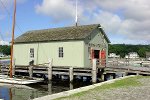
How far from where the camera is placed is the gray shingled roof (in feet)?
105

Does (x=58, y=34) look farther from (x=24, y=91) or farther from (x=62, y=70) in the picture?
(x=24, y=91)

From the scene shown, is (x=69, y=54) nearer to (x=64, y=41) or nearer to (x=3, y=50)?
(x=64, y=41)

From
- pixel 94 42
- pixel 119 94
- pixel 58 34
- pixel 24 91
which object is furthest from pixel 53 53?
pixel 119 94

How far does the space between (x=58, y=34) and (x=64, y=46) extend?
8.06 ft

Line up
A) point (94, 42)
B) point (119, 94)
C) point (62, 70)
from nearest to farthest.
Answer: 1. point (119, 94)
2. point (62, 70)
3. point (94, 42)

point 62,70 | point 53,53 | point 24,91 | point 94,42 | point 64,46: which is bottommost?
point 24,91

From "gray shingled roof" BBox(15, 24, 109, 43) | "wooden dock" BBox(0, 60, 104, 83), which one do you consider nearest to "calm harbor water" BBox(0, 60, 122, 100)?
"wooden dock" BBox(0, 60, 104, 83)

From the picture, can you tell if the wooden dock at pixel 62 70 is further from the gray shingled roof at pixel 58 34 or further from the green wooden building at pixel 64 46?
the gray shingled roof at pixel 58 34

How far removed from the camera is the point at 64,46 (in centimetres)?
3262

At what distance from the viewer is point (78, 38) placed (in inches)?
1227

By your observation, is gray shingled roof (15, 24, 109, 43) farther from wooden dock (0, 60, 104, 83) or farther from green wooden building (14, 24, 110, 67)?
wooden dock (0, 60, 104, 83)

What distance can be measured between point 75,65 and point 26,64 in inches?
329

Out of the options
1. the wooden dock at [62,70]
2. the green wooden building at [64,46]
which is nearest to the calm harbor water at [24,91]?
the wooden dock at [62,70]

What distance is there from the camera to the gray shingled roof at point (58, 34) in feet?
105
